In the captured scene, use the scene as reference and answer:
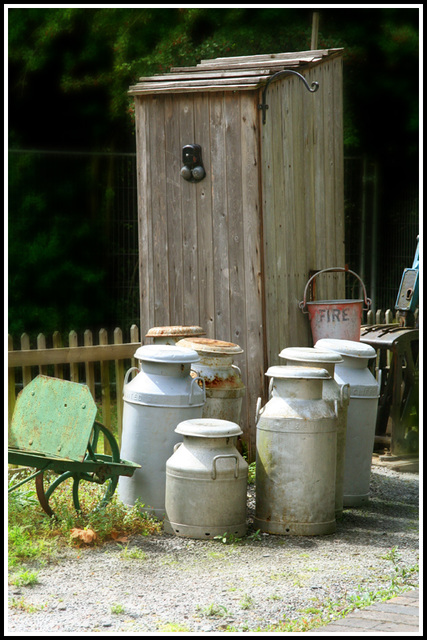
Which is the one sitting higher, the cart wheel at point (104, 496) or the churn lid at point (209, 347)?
the churn lid at point (209, 347)

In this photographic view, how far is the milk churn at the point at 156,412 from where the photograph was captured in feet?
17.9

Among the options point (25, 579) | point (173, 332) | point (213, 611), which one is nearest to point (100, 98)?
point (173, 332)

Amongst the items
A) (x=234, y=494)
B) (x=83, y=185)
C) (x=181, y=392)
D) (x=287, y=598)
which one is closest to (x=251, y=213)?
(x=181, y=392)

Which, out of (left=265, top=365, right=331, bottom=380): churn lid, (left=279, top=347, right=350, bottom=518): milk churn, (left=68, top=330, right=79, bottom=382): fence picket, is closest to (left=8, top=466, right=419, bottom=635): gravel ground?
(left=279, top=347, right=350, bottom=518): milk churn

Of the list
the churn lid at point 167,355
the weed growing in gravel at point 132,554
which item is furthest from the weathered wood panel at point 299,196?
the weed growing in gravel at point 132,554

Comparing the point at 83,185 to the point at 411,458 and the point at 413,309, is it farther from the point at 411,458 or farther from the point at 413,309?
the point at 411,458

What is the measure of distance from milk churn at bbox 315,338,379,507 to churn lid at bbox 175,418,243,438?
120 cm

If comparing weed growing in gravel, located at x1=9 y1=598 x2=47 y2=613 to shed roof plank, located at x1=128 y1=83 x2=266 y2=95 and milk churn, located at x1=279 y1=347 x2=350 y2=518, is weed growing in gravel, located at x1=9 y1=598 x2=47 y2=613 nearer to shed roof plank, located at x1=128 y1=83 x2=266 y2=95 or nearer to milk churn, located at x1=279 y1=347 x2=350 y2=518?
milk churn, located at x1=279 y1=347 x2=350 y2=518

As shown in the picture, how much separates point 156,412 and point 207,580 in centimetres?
136

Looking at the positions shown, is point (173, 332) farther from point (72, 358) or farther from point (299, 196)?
point (299, 196)

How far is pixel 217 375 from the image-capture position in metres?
6.07

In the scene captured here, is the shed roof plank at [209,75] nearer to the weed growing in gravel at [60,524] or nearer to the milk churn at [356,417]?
the milk churn at [356,417]

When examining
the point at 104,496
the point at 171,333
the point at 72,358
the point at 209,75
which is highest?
the point at 209,75

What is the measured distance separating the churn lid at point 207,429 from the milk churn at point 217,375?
792mm
